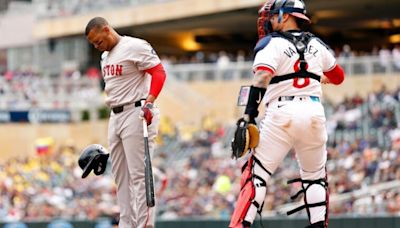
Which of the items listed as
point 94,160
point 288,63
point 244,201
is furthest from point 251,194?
point 94,160

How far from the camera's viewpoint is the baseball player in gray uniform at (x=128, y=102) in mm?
11102

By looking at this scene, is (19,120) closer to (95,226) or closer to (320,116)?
(95,226)

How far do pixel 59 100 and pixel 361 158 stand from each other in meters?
17.9

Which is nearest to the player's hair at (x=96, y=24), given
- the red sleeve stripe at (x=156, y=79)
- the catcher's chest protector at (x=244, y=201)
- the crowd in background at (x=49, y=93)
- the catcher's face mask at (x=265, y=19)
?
the red sleeve stripe at (x=156, y=79)

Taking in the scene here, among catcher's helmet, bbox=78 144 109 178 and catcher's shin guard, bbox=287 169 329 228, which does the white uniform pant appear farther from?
catcher's helmet, bbox=78 144 109 178

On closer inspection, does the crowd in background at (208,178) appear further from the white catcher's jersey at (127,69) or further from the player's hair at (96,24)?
the player's hair at (96,24)

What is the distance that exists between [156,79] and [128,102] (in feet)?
1.23

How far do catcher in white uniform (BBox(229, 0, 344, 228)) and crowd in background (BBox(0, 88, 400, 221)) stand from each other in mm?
8043

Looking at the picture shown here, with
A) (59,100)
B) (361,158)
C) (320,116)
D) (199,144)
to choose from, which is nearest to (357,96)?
(199,144)

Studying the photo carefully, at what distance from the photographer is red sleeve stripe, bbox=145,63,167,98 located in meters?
11.0

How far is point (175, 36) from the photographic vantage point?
166 feet

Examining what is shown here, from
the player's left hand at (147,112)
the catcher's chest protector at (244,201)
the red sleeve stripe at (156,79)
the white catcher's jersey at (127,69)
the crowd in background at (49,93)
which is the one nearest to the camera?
the catcher's chest protector at (244,201)

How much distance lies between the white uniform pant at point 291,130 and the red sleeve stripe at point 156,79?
110 centimetres

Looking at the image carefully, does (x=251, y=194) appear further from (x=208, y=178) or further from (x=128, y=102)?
(x=208, y=178)
